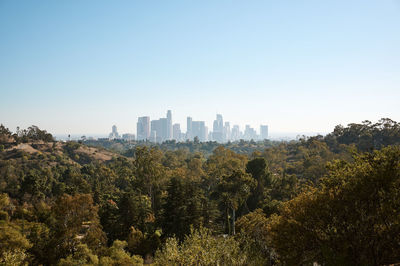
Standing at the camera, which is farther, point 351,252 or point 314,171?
point 314,171

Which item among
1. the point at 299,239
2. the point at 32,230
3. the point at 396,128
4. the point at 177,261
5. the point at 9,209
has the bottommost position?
the point at 9,209

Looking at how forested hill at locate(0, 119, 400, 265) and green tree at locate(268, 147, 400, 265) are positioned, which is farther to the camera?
forested hill at locate(0, 119, 400, 265)

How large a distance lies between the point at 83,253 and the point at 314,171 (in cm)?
4179

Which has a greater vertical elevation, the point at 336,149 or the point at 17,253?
the point at 336,149

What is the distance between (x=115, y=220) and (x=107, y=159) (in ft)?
288

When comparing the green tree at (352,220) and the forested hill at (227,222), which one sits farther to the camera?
the forested hill at (227,222)

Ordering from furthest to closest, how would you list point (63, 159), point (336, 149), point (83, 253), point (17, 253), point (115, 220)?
point (63, 159)
point (336, 149)
point (115, 220)
point (83, 253)
point (17, 253)

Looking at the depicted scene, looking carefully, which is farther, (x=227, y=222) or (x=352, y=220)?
(x=227, y=222)

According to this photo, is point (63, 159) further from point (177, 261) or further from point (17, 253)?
point (177, 261)

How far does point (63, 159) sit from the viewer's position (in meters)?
92.6

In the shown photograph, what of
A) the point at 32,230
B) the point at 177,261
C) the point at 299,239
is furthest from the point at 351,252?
the point at 32,230

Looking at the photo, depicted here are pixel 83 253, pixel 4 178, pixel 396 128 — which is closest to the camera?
pixel 83 253

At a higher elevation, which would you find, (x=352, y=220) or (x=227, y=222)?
(x=352, y=220)

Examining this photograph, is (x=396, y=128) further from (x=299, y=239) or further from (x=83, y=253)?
(x=83, y=253)
